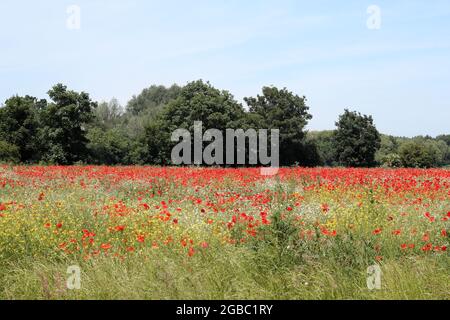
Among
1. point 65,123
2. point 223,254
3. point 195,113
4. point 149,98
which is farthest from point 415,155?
point 149,98

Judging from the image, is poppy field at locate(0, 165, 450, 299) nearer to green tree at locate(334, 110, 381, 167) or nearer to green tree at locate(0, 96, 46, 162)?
green tree at locate(0, 96, 46, 162)

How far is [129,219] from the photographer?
8.70 meters

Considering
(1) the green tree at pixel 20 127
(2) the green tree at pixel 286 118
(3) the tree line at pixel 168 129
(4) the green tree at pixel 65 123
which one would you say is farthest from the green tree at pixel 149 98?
(4) the green tree at pixel 65 123

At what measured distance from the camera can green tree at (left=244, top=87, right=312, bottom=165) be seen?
188 feet

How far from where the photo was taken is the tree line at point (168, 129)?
4425 cm

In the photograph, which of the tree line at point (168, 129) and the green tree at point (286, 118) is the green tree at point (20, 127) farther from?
the green tree at point (286, 118)

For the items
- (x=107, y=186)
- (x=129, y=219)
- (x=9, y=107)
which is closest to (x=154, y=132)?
(x=9, y=107)

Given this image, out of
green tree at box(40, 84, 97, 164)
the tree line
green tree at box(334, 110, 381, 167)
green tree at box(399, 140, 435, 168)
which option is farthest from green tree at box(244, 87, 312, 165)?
green tree at box(40, 84, 97, 164)

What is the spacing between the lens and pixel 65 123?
144 feet

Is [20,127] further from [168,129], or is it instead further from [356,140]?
[356,140]

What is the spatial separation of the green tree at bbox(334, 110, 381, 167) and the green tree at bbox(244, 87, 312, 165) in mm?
4184

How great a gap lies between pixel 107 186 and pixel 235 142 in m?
33.3

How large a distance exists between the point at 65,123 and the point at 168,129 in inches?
398

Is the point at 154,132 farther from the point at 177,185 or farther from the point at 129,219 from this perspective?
the point at 129,219
